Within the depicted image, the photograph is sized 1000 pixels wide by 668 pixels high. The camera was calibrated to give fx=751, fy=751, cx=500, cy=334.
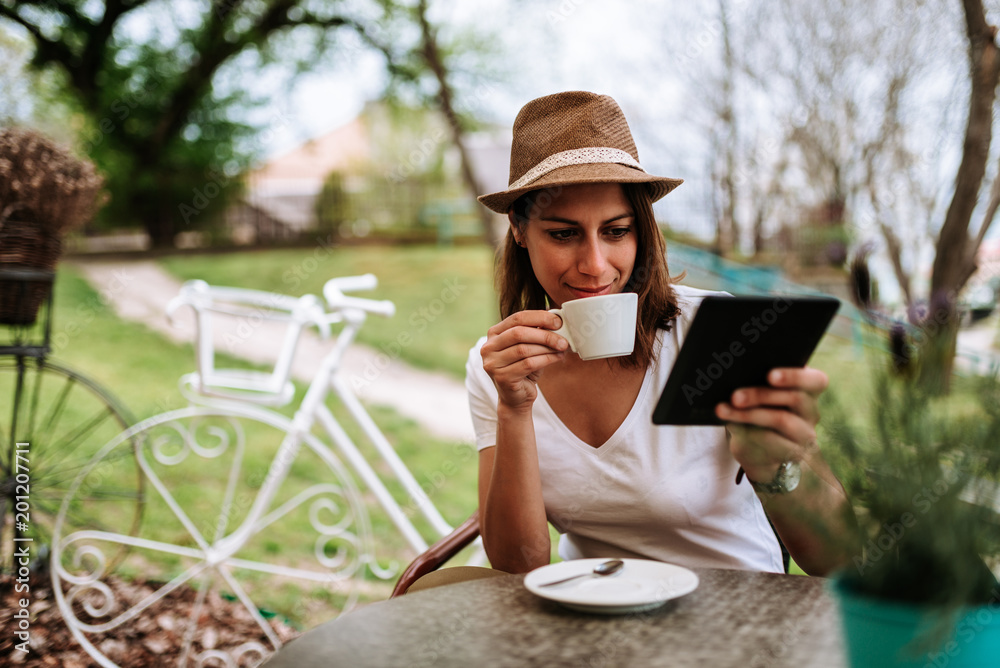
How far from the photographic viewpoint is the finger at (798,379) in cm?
94

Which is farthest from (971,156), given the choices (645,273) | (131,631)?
(131,631)

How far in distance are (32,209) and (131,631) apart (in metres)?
1.63

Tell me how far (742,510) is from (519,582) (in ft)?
2.35

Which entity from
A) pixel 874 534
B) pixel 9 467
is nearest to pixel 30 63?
pixel 9 467

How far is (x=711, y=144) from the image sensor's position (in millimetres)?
9773

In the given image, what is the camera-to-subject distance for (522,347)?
1.45 meters

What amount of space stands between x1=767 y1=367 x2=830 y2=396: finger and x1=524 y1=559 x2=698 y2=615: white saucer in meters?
0.33

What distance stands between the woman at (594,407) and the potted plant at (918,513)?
0.75 metres

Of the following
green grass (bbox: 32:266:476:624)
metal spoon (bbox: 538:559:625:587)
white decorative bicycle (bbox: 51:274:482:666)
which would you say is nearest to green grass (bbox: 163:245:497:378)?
green grass (bbox: 32:266:476:624)

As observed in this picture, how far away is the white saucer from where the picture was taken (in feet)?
3.37

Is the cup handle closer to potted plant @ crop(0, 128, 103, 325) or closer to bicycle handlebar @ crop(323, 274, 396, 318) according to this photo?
bicycle handlebar @ crop(323, 274, 396, 318)

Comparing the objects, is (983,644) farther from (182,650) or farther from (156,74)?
(156,74)

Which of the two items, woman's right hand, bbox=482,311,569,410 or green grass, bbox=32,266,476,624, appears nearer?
woman's right hand, bbox=482,311,569,410
